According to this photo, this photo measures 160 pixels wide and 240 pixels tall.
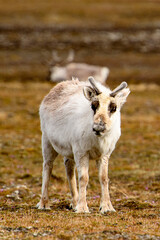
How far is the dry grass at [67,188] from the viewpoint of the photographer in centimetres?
880

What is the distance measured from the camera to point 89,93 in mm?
10305

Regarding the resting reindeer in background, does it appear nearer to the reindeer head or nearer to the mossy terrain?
the mossy terrain

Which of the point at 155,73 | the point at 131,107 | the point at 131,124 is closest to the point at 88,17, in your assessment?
the point at 155,73

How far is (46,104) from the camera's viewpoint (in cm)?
1266

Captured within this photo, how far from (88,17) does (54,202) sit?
A: 3361 inches

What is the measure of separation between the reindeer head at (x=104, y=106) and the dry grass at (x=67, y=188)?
181 centimetres

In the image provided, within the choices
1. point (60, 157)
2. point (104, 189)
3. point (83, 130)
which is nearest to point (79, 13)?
point (60, 157)

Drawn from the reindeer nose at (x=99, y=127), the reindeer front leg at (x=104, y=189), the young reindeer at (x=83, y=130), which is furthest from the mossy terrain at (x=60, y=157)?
the reindeer nose at (x=99, y=127)

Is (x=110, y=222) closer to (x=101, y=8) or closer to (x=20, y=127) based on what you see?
(x=20, y=127)

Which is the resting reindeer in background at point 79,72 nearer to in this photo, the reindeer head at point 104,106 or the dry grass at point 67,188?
the dry grass at point 67,188

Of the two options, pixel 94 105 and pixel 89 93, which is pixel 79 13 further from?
pixel 94 105

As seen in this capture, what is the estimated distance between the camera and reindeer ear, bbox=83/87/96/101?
10.2 metres

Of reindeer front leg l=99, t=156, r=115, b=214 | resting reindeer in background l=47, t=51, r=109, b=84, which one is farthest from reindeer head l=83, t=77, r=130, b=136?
resting reindeer in background l=47, t=51, r=109, b=84

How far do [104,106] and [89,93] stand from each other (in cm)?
59
